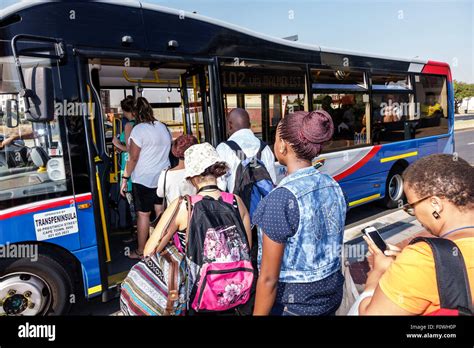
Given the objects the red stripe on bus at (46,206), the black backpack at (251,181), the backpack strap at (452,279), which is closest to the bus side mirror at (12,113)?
the red stripe on bus at (46,206)

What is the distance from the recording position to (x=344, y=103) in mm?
5859

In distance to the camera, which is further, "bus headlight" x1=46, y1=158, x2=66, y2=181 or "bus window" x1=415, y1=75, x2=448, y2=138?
"bus window" x1=415, y1=75, x2=448, y2=138

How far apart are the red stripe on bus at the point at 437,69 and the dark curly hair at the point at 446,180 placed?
7018mm

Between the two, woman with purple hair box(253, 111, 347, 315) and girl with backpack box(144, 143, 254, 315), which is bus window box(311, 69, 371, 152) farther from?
woman with purple hair box(253, 111, 347, 315)

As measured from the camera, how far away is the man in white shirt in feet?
10.7

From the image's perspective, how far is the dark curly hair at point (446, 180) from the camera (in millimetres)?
1370

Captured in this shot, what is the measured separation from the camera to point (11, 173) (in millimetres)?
2914

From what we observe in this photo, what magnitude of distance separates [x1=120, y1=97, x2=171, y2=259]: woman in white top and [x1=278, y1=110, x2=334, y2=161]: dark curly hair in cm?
259

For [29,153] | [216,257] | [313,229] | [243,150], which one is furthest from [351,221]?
[29,153]

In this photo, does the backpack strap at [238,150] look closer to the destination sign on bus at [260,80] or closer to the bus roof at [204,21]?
the destination sign on bus at [260,80]

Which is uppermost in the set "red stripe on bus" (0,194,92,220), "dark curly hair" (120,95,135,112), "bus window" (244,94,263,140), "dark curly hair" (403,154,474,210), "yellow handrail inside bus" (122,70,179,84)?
"yellow handrail inside bus" (122,70,179,84)

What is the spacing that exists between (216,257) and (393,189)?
6.41 metres

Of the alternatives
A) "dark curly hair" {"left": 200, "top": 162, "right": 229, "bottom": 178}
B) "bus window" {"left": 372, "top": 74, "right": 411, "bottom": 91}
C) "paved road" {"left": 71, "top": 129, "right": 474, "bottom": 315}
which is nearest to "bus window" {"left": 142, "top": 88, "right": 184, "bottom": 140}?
"paved road" {"left": 71, "top": 129, "right": 474, "bottom": 315}

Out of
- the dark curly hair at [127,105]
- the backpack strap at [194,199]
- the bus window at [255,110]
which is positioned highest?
the dark curly hair at [127,105]
